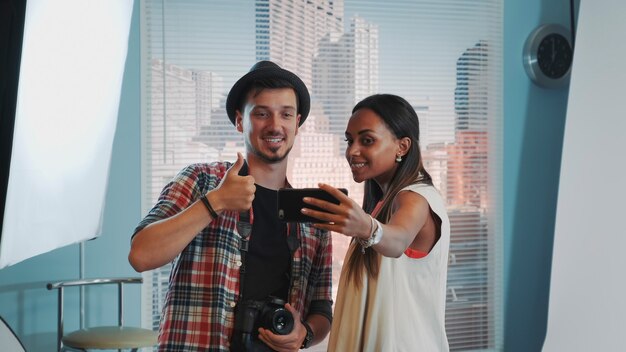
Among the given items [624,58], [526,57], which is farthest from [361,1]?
[624,58]

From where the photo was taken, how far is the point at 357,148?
153 centimetres

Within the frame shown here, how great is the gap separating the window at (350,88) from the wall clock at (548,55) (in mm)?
173

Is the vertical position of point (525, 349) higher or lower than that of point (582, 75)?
lower

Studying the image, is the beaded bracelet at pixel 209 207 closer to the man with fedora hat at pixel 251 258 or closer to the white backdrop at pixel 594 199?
the man with fedora hat at pixel 251 258

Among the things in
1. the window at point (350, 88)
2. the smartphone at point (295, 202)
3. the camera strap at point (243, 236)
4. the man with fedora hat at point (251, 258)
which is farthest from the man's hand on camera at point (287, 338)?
the window at point (350, 88)

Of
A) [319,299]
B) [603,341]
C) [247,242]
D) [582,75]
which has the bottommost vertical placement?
[603,341]

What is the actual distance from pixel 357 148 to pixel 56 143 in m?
0.72

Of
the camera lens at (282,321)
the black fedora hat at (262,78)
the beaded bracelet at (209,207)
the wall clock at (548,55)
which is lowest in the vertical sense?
the camera lens at (282,321)

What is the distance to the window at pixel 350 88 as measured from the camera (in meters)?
3.40

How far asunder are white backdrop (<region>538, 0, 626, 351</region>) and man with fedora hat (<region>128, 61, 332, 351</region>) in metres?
1.95

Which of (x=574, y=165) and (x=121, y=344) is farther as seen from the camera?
(x=574, y=165)

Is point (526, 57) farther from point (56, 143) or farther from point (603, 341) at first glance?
point (56, 143)

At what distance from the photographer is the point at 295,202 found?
1336 mm

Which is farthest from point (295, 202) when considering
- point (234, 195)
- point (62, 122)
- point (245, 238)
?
point (62, 122)
